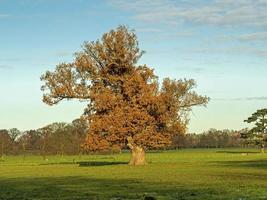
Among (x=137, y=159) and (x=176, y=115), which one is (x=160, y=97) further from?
(x=137, y=159)

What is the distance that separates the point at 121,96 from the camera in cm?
6631

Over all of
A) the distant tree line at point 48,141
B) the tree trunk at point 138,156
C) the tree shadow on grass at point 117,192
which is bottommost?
the tree shadow on grass at point 117,192

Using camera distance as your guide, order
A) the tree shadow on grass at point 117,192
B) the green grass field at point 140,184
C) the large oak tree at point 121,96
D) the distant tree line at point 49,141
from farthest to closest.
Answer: the distant tree line at point 49,141, the large oak tree at point 121,96, the green grass field at point 140,184, the tree shadow on grass at point 117,192

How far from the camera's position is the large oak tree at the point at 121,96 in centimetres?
6450

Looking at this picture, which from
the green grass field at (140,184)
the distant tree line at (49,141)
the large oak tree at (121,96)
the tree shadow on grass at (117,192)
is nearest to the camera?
the tree shadow on grass at (117,192)

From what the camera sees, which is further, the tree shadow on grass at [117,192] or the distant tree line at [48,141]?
the distant tree line at [48,141]

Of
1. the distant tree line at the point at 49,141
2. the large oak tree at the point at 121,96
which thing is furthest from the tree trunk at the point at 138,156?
the distant tree line at the point at 49,141

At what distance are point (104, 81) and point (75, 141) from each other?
66.8 m

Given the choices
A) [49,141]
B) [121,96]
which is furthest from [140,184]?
[49,141]

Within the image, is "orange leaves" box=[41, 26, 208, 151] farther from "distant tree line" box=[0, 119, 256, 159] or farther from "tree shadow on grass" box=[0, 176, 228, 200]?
"distant tree line" box=[0, 119, 256, 159]

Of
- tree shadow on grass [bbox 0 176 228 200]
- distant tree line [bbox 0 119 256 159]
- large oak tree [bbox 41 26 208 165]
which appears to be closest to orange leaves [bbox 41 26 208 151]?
large oak tree [bbox 41 26 208 165]

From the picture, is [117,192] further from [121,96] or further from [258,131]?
[258,131]

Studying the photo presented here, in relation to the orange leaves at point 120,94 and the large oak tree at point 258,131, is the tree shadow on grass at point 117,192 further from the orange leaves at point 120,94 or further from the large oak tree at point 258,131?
the large oak tree at point 258,131

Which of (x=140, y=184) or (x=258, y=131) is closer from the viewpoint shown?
(x=140, y=184)
